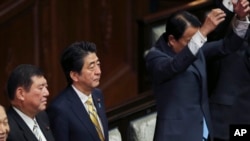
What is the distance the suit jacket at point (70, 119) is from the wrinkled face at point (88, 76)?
5cm

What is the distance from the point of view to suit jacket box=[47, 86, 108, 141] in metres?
4.25

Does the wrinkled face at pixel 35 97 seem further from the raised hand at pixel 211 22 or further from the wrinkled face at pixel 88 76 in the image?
the raised hand at pixel 211 22

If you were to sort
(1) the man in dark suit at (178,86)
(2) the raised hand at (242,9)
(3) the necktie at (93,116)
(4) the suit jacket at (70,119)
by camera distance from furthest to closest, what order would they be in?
(2) the raised hand at (242,9), (1) the man in dark suit at (178,86), (3) the necktie at (93,116), (4) the suit jacket at (70,119)

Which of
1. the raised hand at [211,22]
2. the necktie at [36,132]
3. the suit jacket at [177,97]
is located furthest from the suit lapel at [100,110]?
the raised hand at [211,22]

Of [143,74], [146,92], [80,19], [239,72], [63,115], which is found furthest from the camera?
[80,19]

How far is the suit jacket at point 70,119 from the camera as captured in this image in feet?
13.9

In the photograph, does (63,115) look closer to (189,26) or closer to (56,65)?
(189,26)

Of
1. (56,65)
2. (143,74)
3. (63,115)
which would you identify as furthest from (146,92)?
(63,115)

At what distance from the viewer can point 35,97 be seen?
13.2 feet

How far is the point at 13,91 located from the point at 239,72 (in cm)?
166

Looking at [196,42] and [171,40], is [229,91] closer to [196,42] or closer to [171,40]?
[171,40]

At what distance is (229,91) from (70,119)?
1296 millimetres

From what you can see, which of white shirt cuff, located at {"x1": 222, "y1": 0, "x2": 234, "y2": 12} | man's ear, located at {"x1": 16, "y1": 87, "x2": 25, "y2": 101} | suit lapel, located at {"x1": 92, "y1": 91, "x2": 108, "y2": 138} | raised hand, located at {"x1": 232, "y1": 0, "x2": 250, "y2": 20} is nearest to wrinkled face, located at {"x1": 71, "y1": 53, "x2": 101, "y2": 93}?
suit lapel, located at {"x1": 92, "y1": 91, "x2": 108, "y2": 138}

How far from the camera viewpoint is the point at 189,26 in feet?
15.0
